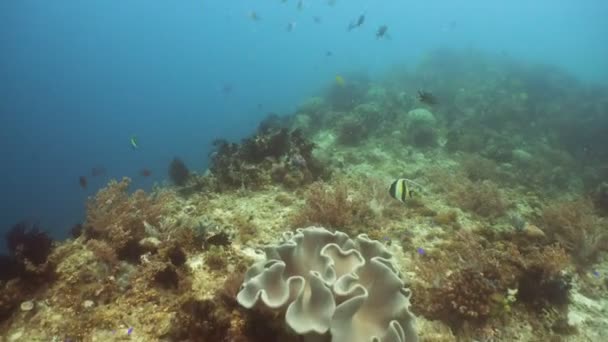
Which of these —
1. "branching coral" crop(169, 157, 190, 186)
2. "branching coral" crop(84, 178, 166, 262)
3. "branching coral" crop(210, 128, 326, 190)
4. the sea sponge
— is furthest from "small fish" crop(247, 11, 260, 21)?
the sea sponge

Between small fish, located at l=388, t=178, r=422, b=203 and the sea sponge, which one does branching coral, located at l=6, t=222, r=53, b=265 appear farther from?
small fish, located at l=388, t=178, r=422, b=203

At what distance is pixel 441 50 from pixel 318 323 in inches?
1602

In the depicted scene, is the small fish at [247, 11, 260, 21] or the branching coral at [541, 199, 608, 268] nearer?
the branching coral at [541, 199, 608, 268]

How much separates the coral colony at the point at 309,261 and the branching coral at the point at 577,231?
0.09 ft

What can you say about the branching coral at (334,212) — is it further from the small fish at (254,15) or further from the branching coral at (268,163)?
the small fish at (254,15)

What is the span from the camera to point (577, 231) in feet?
18.6

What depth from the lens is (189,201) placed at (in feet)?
22.2

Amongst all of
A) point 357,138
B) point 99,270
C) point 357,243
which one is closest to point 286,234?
point 357,243

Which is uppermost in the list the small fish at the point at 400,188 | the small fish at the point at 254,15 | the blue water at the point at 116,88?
the small fish at the point at 254,15

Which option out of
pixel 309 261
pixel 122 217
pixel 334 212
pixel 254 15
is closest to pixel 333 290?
pixel 309 261

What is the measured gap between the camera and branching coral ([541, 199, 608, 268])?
547 cm

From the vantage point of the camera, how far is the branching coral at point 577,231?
5473 mm

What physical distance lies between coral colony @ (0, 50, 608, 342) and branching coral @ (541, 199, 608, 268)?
0.09 feet

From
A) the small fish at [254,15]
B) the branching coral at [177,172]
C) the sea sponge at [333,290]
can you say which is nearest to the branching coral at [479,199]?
the sea sponge at [333,290]
